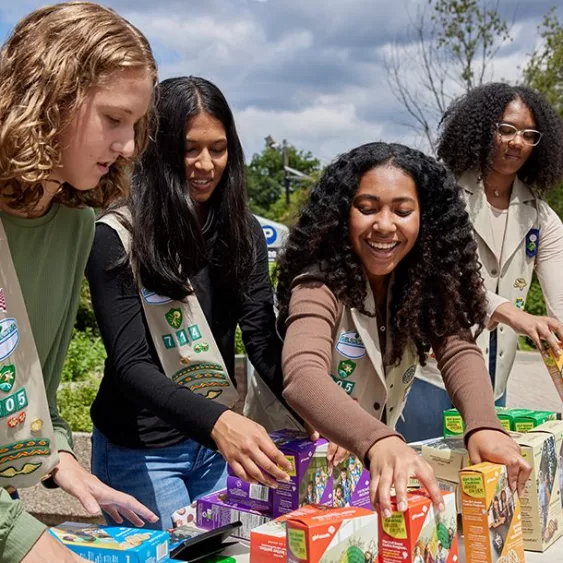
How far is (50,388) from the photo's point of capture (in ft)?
5.92

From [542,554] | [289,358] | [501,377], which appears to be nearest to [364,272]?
[289,358]

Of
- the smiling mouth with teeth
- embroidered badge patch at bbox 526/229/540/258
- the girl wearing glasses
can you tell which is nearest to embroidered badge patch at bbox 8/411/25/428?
the smiling mouth with teeth

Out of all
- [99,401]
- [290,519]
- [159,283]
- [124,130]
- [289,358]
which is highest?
[124,130]

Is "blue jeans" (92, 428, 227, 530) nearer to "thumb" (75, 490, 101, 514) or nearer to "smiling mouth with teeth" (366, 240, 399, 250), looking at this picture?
"thumb" (75, 490, 101, 514)

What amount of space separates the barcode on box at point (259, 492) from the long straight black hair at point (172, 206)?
561 mm

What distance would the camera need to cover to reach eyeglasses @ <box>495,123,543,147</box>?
3311 millimetres

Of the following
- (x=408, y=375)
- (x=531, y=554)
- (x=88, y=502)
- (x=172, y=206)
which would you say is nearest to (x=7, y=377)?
(x=88, y=502)

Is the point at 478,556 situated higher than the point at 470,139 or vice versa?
the point at 470,139

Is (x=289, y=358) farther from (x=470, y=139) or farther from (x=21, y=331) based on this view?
(x=470, y=139)

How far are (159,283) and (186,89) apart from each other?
0.56 m

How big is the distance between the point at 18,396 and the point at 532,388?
27.1 ft

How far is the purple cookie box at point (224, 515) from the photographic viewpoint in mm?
1912

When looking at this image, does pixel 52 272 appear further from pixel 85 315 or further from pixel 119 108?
pixel 85 315

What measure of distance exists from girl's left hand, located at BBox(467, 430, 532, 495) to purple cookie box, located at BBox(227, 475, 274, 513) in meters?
0.52
